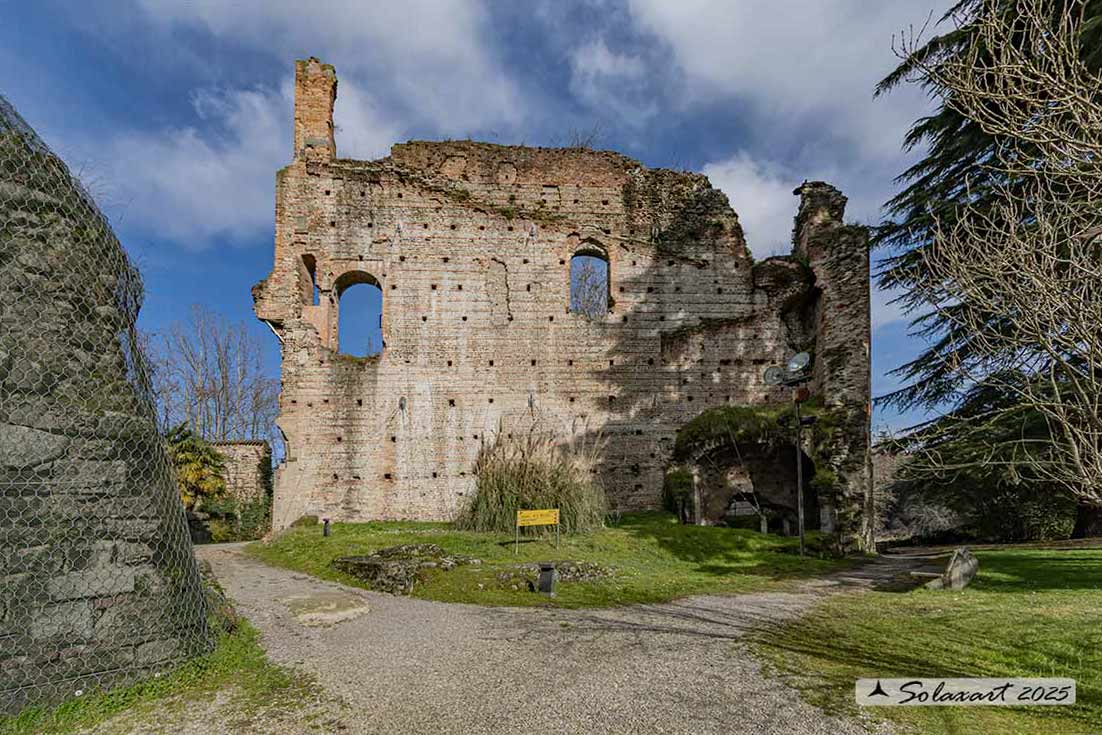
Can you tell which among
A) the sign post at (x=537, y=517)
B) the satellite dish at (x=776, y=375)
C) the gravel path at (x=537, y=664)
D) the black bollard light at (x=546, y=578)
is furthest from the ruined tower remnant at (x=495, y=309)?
the black bollard light at (x=546, y=578)

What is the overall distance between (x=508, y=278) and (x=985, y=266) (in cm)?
1215

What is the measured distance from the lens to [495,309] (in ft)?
48.9

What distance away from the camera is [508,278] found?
15.1 metres

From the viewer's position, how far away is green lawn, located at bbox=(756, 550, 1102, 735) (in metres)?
3.16

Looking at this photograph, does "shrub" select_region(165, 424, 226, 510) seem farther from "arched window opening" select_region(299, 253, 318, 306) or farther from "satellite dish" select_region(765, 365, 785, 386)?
"satellite dish" select_region(765, 365, 785, 386)

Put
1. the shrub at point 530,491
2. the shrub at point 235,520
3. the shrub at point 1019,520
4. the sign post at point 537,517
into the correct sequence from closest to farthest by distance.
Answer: the sign post at point 537,517 → the shrub at point 530,491 → the shrub at point 1019,520 → the shrub at point 235,520

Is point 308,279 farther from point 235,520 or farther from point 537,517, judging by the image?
point 537,517

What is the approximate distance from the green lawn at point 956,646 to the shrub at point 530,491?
13.4 ft

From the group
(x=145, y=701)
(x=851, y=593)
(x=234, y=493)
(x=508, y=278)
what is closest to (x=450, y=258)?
(x=508, y=278)

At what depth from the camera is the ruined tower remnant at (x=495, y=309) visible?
551 inches

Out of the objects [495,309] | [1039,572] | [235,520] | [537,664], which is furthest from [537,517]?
[235,520]

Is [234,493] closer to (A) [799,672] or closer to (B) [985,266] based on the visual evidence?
(A) [799,672]

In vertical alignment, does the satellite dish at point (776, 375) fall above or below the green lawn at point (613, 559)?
above

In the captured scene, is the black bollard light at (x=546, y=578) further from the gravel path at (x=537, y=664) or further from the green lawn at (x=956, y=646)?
the green lawn at (x=956, y=646)
